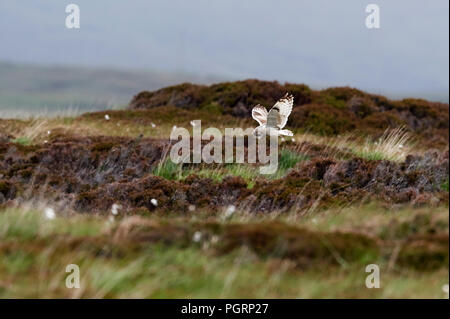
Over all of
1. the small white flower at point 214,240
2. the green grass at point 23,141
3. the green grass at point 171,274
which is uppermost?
the small white flower at point 214,240

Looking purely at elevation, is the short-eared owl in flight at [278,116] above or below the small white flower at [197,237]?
above

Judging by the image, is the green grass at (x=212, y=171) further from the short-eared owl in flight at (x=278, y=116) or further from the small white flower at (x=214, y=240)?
the small white flower at (x=214, y=240)

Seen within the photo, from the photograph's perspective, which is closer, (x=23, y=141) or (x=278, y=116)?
(x=278, y=116)

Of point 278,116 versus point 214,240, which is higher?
point 278,116

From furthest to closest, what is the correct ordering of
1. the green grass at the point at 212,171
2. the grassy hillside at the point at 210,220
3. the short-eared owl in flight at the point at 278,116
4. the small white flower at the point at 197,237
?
the green grass at the point at 212,171
the short-eared owl in flight at the point at 278,116
the small white flower at the point at 197,237
the grassy hillside at the point at 210,220

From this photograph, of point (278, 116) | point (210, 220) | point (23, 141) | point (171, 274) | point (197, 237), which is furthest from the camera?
point (23, 141)

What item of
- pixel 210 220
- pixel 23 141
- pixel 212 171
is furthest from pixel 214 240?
pixel 23 141

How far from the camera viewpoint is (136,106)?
29562 mm

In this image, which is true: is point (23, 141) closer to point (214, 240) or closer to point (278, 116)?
point (278, 116)

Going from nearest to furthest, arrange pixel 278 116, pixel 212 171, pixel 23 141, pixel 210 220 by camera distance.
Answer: pixel 210 220 → pixel 278 116 → pixel 212 171 → pixel 23 141

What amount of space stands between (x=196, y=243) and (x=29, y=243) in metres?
1.60

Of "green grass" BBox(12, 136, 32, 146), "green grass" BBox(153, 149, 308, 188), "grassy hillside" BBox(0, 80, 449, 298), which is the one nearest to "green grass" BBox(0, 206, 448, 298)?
"grassy hillside" BBox(0, 80, 449, 298)

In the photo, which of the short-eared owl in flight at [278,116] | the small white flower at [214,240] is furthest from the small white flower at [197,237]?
the short-eared owl in flight at [278,116]
